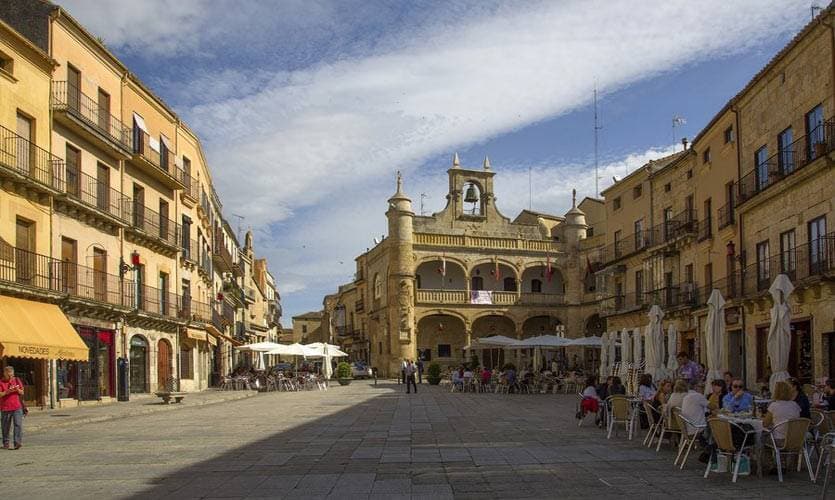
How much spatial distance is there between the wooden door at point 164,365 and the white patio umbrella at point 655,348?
1940cm

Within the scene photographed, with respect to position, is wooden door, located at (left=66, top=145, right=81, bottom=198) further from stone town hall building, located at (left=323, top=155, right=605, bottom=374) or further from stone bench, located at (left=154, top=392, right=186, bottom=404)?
stone town hall building, located at (left=323, top=155, right=605, bottom=374)

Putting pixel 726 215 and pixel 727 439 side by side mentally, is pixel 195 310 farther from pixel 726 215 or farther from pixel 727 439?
pixel 727 439

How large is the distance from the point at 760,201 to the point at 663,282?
11.3m

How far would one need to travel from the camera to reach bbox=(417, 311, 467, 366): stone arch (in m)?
55.4

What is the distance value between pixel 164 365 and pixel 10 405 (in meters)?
20.6

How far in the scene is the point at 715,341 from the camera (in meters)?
18.1

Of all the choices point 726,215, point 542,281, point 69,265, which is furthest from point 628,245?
point 69,265

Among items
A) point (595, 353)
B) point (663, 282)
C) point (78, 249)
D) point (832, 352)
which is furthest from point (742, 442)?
point (595, 353)

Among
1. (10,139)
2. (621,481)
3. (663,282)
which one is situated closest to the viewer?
(621,481)

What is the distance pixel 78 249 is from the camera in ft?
83.9

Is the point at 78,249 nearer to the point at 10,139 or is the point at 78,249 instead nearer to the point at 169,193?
the point at 10,139

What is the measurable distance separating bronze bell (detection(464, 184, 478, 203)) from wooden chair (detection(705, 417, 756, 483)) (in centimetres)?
4740

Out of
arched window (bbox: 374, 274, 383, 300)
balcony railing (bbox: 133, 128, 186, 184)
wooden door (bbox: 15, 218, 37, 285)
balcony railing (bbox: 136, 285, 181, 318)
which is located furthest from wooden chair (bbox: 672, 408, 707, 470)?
arched window (bbox: 374, 274, 383, 300)

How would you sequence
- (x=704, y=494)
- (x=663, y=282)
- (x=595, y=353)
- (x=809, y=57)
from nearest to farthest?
1. (x=704, y=494)
2. (x=809, y=57)
3. (x=663, y=282)
4. (x=595, y=353)
